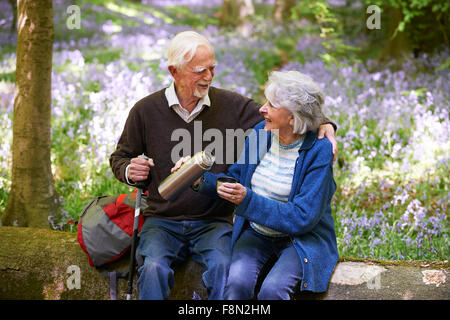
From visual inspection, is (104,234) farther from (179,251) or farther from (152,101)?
(152,101)

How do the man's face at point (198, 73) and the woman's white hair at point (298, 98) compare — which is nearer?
the woman's white hair at point (298, 98)

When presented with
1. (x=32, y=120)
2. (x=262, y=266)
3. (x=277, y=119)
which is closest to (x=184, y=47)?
(x=277, y=119)

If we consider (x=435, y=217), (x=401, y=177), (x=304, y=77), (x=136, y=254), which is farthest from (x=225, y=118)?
(x=401, y=177)

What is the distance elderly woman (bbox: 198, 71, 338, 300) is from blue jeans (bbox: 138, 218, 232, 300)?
0.10m

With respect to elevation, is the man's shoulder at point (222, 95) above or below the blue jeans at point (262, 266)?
above

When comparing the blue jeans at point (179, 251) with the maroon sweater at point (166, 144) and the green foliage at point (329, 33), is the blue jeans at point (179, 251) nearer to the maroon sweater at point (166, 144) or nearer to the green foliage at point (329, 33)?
the maroon sweater at point (166, 144)

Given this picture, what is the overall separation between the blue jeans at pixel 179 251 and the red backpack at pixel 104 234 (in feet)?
0.42

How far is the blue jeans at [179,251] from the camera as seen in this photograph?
3.18 m

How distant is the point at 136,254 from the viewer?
3.44 m

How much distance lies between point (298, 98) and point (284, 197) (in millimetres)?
634

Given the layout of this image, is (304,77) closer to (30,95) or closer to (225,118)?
(225,118)

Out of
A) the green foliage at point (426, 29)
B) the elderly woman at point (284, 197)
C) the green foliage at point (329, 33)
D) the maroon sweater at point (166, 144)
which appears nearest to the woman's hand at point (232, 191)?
the elderly woman at point (284, 197)

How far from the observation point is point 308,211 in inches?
123

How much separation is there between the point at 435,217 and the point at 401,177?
962 millimetres
